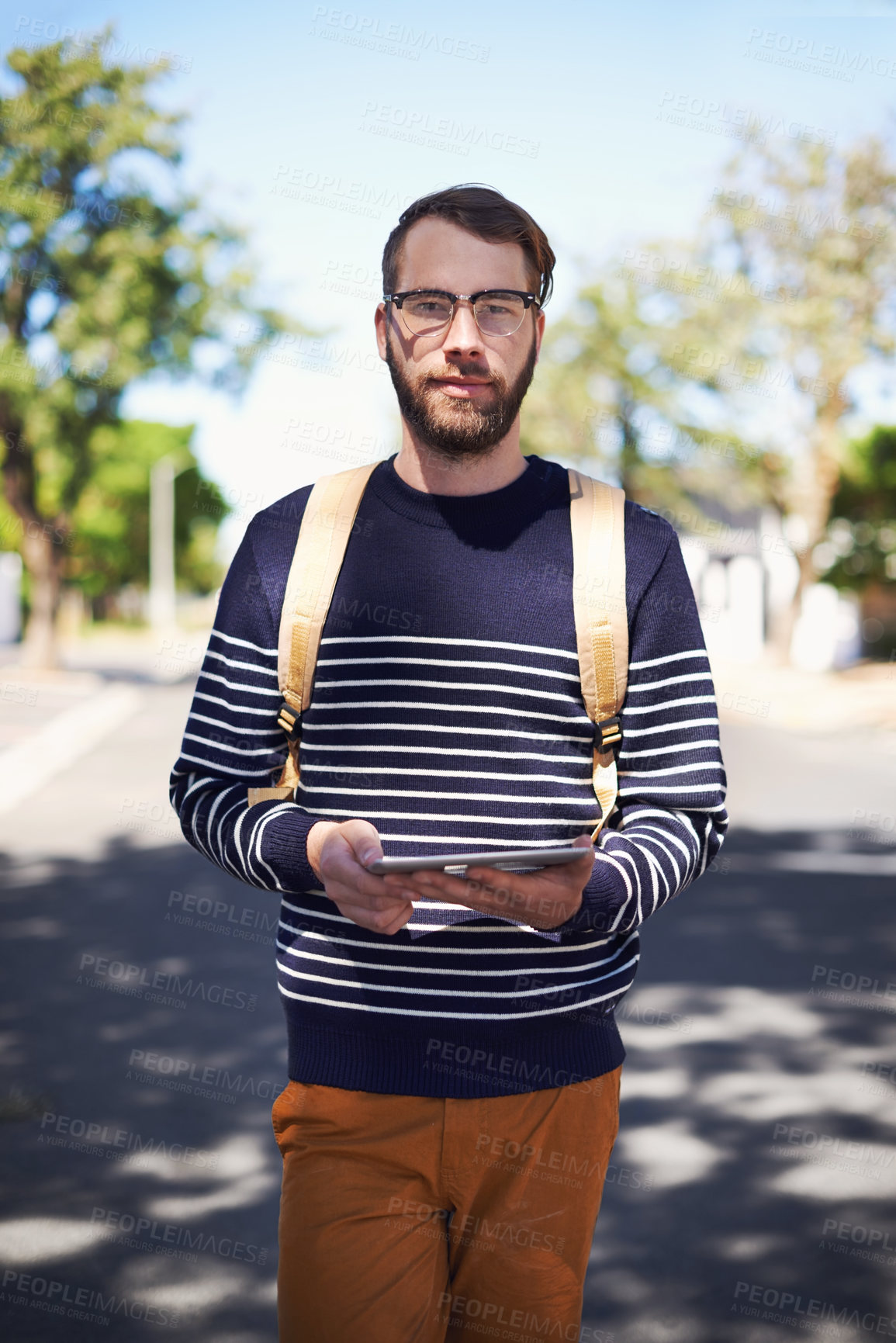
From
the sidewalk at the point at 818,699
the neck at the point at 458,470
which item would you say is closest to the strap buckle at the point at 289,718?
the neck at the point at 458,470

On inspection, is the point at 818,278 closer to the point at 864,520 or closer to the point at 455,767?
the point at 864,520

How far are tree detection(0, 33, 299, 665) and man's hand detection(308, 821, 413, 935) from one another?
2334 cm

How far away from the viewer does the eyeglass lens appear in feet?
6.84

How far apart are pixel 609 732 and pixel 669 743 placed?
0.32 ft

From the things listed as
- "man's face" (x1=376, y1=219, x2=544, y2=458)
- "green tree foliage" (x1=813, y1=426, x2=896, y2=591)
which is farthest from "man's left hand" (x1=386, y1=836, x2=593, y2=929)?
"green tree foliage" (x1=813, y1=426, x2=896, y2=591)

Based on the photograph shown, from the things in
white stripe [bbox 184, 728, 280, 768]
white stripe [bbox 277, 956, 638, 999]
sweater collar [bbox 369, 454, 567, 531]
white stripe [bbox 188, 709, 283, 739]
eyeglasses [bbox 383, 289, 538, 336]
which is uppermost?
eyeglasses [bbox 383, 289, 538, 336]

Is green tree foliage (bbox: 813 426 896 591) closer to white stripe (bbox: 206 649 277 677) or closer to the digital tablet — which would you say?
white stripe (bbox: 206 649 277 677)

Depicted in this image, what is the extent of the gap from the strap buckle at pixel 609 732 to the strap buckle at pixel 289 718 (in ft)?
1.62

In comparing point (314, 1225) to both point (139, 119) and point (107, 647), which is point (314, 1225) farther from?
point (107, 647)

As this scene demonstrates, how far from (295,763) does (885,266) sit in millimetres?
28823

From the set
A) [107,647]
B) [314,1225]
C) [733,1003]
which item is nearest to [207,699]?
[314,1225]

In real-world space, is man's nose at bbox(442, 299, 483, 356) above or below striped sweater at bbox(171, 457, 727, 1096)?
above

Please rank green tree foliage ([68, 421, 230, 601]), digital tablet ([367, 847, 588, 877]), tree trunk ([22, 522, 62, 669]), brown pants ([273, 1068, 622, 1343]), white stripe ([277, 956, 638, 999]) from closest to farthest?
digital tablet ([367, 847, 588, 877]) → brown pants ([273, 1068, 622, 1343]) → white stripe ([277, 956, 638, 999]) → tree trunk ([22, 522, 62, 669]) → green tree foliage ([68, 421, 230, 601])

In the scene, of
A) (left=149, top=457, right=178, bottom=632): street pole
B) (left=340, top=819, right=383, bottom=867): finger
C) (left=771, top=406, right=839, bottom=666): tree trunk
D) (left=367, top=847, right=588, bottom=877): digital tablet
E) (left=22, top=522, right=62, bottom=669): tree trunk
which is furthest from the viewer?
(left=149, top=457, right=178, bottom=632): street pole
